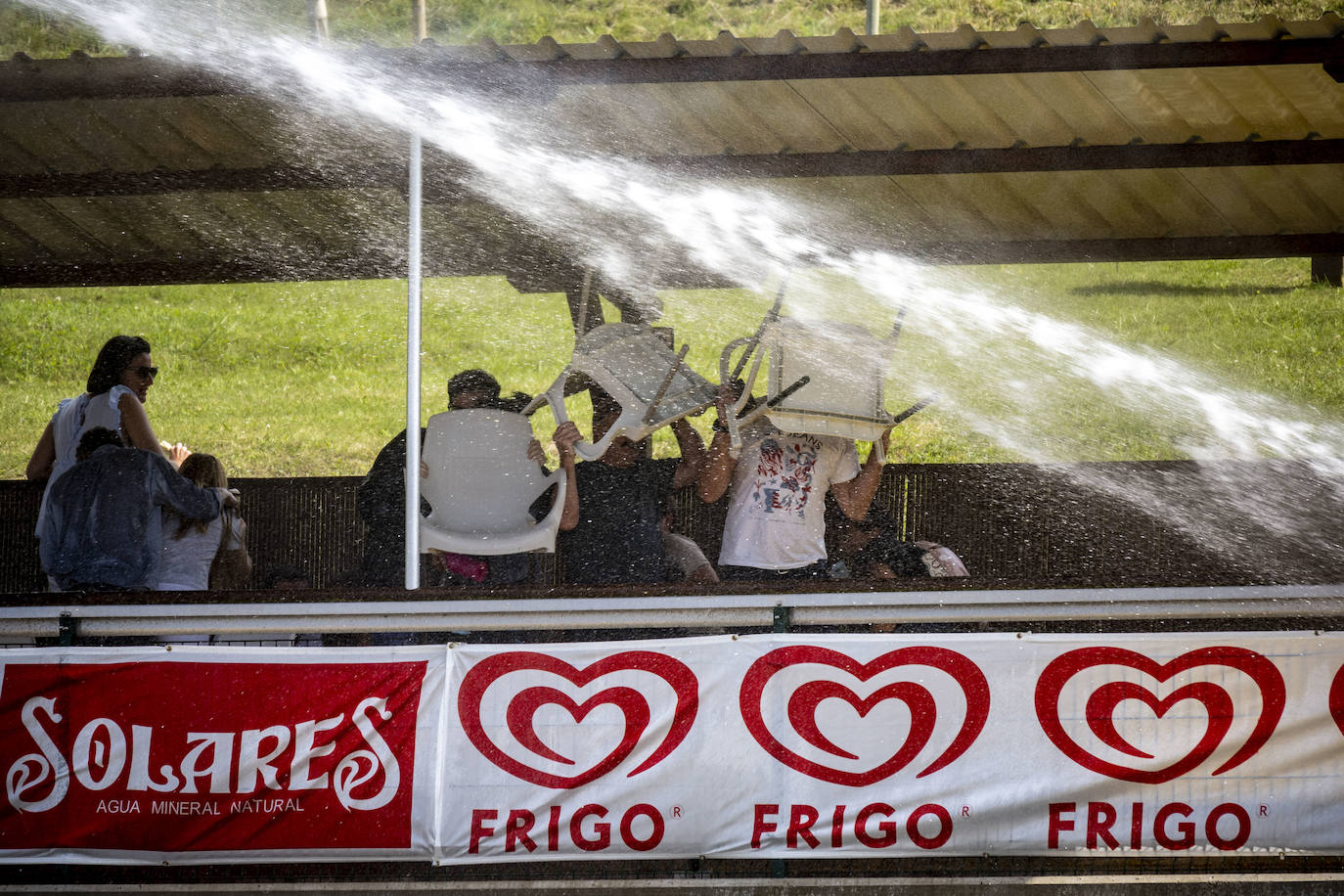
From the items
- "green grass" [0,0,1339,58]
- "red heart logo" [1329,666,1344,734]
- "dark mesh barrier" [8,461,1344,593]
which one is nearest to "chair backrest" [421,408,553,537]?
"dark mesh barrier" [8,461,1344,593]

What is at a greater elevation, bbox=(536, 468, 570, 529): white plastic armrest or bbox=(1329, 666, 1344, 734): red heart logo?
bbox=(536, 468, 570, 529): white plastic armrest

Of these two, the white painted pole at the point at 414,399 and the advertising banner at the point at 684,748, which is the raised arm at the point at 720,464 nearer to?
the white painted pole at the point at 414,399

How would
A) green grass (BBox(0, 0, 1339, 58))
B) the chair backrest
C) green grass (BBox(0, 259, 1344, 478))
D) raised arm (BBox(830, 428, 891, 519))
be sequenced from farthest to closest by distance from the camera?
green grass (BBox(0, 0, 1339, 58)), green grass (BBox(0, 259, 1344, 478)), raised arm (BBox(830, 428, 891, 519)), the chair backrest

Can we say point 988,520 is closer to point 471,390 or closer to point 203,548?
point 471,390

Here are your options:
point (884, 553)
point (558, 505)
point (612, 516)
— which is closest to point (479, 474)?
point (558, 505)

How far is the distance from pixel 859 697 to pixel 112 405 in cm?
383

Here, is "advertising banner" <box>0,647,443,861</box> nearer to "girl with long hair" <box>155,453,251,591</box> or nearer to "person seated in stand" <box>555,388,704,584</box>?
"girl with long hair" <box>155,453,251,591</box>

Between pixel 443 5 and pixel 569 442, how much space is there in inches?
1351

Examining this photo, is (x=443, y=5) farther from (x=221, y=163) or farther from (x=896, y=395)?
(x=221, y=163)

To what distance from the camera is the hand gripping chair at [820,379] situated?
5.89 m

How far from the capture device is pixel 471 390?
242 inches

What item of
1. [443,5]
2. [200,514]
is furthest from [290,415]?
[443,5]

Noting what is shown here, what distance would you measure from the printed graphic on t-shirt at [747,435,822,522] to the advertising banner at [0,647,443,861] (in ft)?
6.40

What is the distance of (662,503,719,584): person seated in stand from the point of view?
609cm
